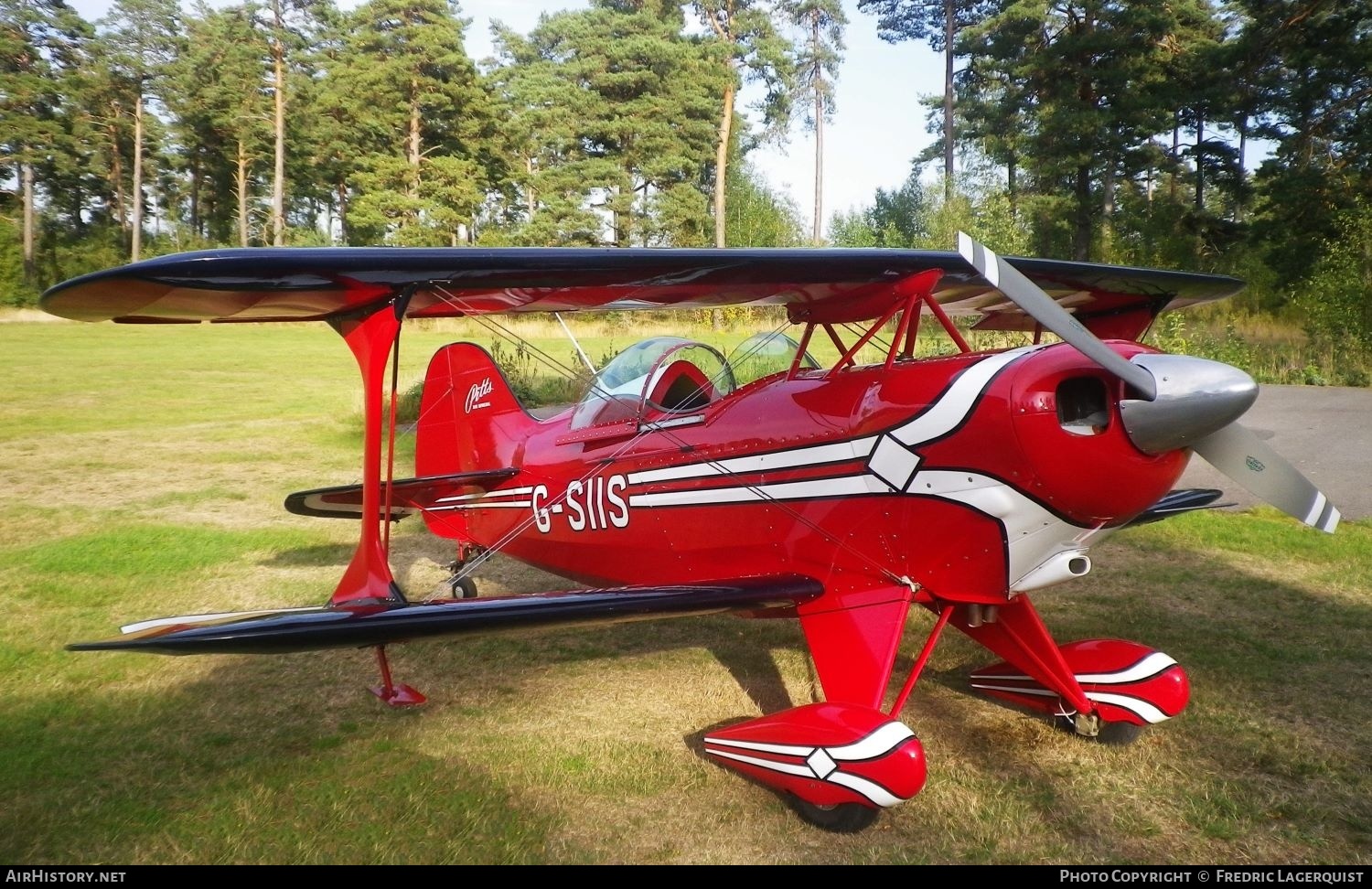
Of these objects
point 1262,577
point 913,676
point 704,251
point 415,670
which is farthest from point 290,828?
point 1262,577

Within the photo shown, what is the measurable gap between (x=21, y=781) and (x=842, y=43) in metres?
41.8

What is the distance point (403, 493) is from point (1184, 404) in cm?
469

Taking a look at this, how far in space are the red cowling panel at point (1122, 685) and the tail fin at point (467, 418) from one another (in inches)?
135

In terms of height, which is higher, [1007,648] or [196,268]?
[196,268]

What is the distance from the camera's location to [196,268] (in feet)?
11.0

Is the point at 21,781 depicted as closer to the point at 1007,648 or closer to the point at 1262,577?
the point at 1007,648

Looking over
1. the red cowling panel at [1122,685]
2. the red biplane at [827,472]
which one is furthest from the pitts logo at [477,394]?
the red cowling panel at [1122,685]

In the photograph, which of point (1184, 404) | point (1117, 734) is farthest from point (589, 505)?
point (1184, 404)

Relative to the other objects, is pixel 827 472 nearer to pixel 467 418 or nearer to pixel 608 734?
pixel 608 734

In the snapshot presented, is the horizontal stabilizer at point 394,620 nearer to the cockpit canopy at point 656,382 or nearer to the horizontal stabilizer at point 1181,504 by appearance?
the cockpit canopy at point 656,382

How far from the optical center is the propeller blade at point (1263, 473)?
3438 millimetres

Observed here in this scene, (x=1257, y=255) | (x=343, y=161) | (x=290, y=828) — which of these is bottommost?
(x=290, y=828)

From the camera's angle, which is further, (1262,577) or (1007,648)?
(1262,577)

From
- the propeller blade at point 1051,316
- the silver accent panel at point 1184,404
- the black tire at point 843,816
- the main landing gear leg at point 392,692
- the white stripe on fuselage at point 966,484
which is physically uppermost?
the propeller blade at point 1051,316
